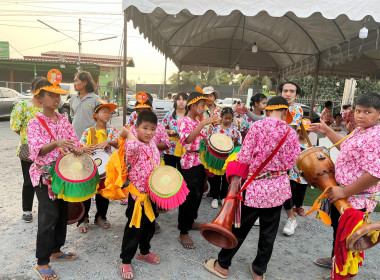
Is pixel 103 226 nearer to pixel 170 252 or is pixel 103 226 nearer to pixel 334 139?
pixel 170 252

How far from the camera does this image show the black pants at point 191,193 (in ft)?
10.4

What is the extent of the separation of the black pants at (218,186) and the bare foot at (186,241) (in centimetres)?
142

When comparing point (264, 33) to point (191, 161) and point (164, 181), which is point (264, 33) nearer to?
point (191, 161)

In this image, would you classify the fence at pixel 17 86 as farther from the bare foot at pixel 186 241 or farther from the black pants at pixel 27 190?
the bare foot at pixel 186 241

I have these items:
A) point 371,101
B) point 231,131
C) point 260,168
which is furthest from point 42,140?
point 231,131

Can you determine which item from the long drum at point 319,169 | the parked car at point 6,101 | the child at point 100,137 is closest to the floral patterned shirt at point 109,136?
the child at point 100,137

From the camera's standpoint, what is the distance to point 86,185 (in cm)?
257

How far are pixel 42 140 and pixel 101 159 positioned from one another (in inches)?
34.6

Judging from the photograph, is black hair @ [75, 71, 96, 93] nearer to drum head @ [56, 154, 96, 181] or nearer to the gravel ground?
drum head @ [56, 154, 96, 181]

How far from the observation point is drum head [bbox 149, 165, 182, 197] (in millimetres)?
2455

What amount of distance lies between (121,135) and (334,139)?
1.96 meters

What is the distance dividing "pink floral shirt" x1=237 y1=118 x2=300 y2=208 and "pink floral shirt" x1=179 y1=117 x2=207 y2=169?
0.77m

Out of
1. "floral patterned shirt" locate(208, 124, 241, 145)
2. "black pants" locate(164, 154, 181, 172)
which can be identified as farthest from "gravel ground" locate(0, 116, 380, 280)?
"floral patterned shirt" locate(208, 124, 241, 145)

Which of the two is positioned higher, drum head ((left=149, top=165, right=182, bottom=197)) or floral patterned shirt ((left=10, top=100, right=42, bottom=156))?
floral patterned shirt ((left=10, top=100, right=42, bottom=156))
